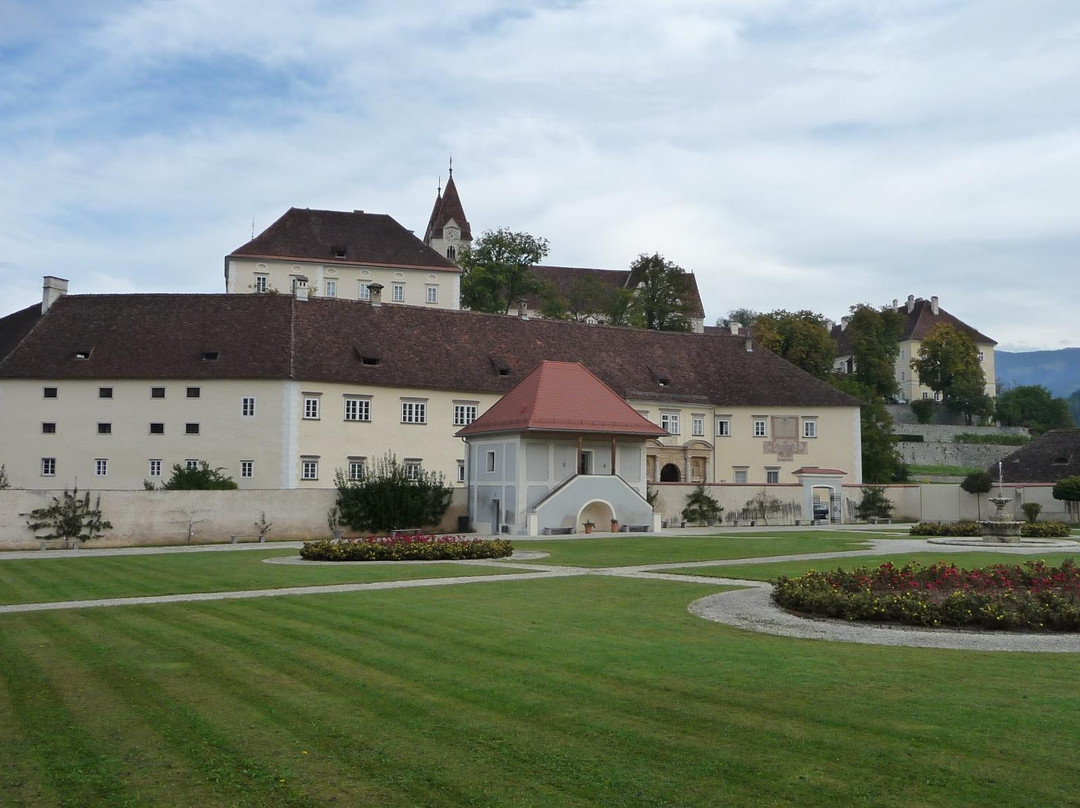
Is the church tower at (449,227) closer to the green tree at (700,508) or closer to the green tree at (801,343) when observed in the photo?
the green tree at (801,343)

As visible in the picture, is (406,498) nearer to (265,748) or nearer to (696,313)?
(265,748)

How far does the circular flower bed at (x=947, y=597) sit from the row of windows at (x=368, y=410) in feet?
106

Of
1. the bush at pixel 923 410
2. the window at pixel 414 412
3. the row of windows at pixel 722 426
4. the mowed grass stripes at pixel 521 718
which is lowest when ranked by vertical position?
the mowed grass stripes at pixel 521 718

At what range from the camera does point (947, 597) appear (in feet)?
47.4

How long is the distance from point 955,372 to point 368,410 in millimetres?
65919

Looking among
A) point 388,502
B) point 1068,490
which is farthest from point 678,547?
point 1068,490

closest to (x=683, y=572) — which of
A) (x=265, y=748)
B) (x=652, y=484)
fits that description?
(x=265, y=748)

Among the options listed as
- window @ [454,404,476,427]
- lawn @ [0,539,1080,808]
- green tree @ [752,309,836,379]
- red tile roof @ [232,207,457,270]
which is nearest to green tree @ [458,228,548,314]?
red tile roof @ [232,207,457,270]

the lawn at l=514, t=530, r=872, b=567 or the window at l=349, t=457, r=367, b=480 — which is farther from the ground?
the window at l=349, t=457, r=367, b=480

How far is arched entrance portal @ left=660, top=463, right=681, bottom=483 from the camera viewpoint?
189ft

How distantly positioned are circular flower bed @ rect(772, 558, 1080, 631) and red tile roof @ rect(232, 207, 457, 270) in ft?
212

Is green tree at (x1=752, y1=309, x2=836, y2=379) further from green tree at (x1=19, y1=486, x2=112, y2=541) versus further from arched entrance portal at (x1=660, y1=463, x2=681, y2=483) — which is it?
green tree at (x1=19, y1=486, x2=112, y2=541)

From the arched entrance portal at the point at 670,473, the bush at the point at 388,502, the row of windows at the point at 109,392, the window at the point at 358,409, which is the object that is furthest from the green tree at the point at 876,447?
the row of windows at the point at 109,392

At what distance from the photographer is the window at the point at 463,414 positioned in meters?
51.2
